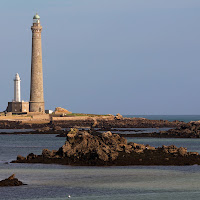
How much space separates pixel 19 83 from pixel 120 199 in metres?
94.7

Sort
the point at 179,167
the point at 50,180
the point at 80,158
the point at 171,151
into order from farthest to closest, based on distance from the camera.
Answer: the point at 171,151, the point at 80,158, the point at 179,167, the point at 50,180

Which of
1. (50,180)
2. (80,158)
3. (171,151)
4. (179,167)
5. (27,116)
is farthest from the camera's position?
(27,116)

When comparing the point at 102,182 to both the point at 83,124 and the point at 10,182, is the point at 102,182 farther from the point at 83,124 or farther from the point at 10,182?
the point at 83,124

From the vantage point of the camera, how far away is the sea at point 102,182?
28469 millimetres

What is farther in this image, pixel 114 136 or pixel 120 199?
pixel 114 136

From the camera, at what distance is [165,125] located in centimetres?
12406

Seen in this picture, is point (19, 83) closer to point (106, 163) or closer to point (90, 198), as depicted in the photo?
point (106, 163)

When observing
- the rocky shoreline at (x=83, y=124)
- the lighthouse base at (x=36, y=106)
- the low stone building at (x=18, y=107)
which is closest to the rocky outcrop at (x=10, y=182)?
the rocky shoreline at (x=83, y=124)

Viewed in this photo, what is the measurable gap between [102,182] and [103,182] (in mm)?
52

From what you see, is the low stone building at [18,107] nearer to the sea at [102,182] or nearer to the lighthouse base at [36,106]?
the lighthouse base at [36,106]

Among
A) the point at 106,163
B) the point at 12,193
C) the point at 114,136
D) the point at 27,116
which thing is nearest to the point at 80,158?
the point at 106,163

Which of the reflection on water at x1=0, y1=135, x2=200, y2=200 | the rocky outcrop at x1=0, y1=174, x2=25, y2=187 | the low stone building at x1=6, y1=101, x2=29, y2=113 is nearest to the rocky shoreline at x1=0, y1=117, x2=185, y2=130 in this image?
the low stone building at x1=6, y1=101, x2=29, y2=113

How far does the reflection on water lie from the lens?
28609 mm

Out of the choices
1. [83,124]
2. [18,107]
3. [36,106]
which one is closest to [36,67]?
[36,106]
